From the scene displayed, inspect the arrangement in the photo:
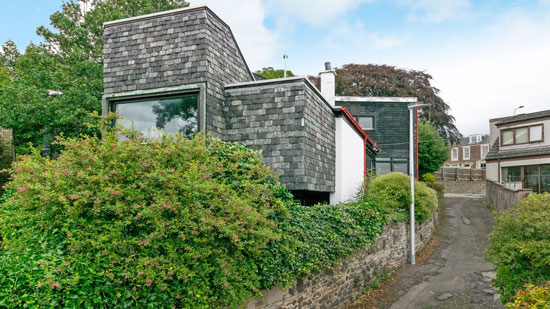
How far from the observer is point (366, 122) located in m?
23.6

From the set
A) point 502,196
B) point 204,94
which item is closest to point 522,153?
point 502,196

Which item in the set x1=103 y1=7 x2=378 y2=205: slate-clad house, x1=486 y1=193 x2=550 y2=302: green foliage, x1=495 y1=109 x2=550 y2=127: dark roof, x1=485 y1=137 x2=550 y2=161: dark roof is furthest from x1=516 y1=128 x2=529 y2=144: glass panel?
x1=103 y1=7 x2=378 y2=205: slate-clad house

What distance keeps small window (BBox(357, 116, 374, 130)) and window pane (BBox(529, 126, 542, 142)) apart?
13.0 meters

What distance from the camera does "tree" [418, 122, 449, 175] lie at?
29328 millimetres

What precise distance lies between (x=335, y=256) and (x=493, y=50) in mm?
8048

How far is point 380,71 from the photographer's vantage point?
34719 mm

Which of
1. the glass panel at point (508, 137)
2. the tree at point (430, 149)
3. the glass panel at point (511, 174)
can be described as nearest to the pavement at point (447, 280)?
the tree at point (430, 149)

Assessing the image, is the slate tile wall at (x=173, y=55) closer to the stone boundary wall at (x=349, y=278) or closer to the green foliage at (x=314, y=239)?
the green foliage at (x=314, y=239)

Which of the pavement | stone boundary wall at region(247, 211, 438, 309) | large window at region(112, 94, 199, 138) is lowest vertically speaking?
the pavement

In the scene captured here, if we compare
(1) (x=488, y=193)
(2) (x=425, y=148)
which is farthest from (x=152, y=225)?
(1) (x=488, y=193)

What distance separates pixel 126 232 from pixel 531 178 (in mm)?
30625

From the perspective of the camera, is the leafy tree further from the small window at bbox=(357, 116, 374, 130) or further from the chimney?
the chimney

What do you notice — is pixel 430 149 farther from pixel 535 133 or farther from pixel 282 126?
pixel 282 126

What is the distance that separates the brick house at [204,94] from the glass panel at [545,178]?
23308 mm
